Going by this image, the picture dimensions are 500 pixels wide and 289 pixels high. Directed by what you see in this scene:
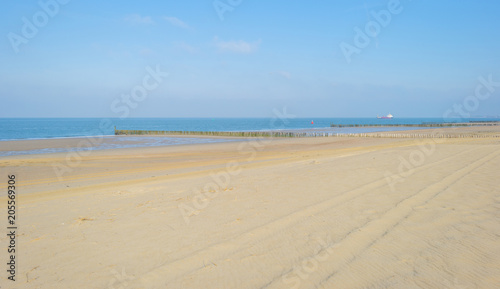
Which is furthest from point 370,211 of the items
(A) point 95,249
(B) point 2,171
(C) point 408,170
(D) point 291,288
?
(B) point 2,171

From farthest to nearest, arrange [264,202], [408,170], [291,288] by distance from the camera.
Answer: [408,170] → [264,202] → [291,288]

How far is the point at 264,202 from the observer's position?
7.62m

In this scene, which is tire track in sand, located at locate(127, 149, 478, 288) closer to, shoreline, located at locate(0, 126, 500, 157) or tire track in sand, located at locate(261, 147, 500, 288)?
tire track in sand, located at locate(261, 147, 500, 288)

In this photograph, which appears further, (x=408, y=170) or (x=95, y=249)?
(x=408, y=170)

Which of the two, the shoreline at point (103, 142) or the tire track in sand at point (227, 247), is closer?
the tire track in sand at point (227, 247)

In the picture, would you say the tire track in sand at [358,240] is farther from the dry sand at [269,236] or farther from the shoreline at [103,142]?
the shoreline at [103,142]

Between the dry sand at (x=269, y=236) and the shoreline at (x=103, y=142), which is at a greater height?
the dry sand at (x=269, y=236)

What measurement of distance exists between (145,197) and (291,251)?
492cm

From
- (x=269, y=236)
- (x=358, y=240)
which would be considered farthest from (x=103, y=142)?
(x=358, y=240)

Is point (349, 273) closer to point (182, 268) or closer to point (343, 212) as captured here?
point (182, 268)

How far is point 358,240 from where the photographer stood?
5141 mm

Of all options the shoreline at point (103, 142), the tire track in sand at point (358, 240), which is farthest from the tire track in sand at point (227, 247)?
the shoreline at point (103, 142)

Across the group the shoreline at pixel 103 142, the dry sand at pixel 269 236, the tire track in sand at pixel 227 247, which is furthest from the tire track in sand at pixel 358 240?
the shoreline at pixel 103 142

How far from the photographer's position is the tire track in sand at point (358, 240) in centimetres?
407
